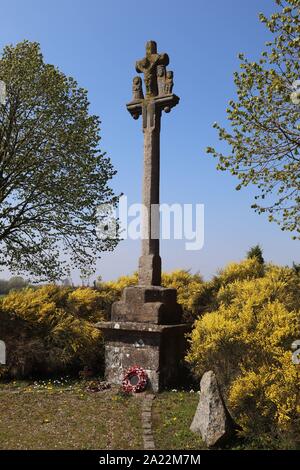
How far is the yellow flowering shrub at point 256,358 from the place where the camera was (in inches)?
229

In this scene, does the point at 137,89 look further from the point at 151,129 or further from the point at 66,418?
the point at 66,418

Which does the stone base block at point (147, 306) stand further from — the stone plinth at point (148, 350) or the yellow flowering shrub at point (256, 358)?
the yellow flowering shrub at point (256, 358)

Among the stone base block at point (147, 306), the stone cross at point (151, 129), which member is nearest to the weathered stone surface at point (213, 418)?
the stone base block at point (147, 306)

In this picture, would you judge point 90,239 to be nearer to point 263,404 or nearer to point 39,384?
point 39,384

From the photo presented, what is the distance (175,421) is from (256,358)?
161cm

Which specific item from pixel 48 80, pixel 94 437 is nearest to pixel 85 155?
pixel 48 80

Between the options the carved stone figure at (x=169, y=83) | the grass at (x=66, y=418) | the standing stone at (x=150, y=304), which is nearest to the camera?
the grass at (x=66, y=418)

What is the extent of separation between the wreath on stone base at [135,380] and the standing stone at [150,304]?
0.38 feet

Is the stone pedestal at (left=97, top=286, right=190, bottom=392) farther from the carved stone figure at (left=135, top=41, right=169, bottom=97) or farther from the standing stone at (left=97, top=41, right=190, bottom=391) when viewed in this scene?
the carved stone figure at (left=135, top=41, right=169, bottom=97)

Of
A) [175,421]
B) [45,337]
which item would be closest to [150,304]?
[175,421]

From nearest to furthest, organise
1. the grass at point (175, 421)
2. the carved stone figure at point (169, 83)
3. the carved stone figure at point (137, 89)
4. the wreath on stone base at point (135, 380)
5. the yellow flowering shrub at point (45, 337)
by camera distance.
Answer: the grass at point (175, 421), the wreath on stone base at point (135, 380), the carved stone figure at point (169, 83), the yellow flowering shrub at point (45, 337), the carved stone figure at point (137, 89)

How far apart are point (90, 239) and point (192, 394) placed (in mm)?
8671

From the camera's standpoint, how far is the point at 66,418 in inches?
285
